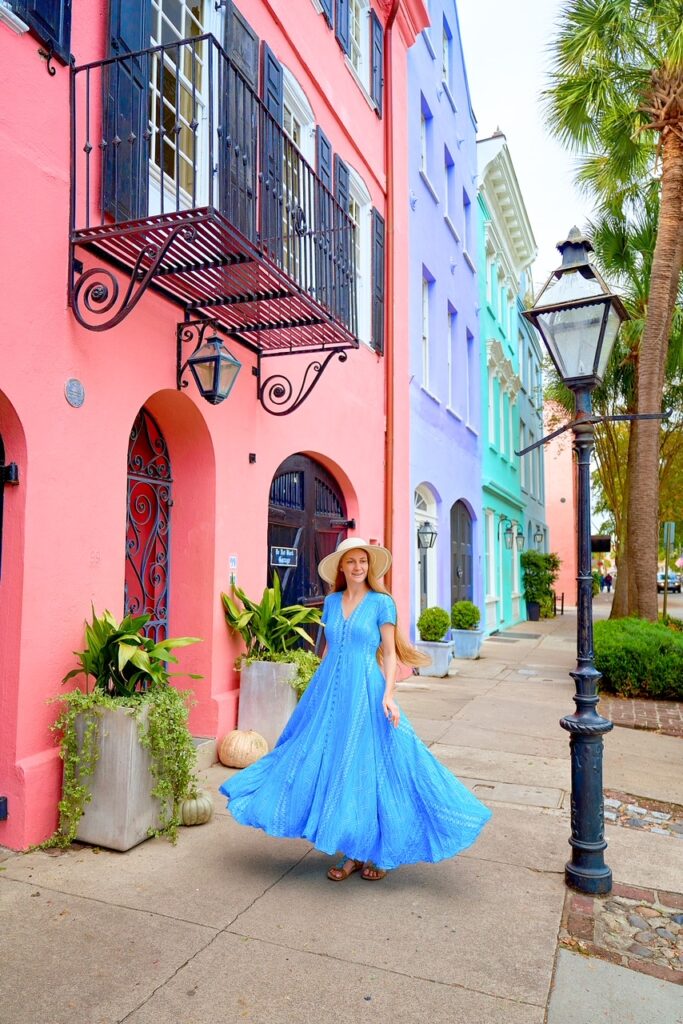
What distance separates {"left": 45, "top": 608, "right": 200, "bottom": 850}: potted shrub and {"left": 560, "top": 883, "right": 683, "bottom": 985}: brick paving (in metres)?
2.17

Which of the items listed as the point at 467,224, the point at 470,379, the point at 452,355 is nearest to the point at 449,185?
the point at 467,224

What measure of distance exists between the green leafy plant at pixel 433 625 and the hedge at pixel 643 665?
2.15 metres

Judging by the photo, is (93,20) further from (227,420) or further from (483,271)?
(483,271)

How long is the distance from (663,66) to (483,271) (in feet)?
18.7

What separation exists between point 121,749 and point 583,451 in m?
2.98

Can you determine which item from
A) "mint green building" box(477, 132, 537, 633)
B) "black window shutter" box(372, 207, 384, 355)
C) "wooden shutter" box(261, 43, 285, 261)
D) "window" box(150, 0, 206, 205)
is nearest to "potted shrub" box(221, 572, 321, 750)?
"wooden shutter" box(261, 43, 285, 261)

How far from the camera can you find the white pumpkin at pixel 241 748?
571 centimetres

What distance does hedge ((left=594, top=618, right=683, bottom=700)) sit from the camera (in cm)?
934

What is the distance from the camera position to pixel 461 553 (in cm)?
1441

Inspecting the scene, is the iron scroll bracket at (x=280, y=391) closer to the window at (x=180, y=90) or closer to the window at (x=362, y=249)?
the window at (x=180, y=90)

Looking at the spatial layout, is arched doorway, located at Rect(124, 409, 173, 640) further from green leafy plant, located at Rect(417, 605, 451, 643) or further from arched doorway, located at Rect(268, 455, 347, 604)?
green leafy plant, located at Rect(417, 605, 451, 643)

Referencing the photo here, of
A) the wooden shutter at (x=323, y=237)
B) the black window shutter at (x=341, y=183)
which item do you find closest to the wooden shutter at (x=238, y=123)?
the wooden shutter at (x=323, y=237)

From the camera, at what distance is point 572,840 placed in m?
3.89

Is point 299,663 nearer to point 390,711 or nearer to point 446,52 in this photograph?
point 390,711
